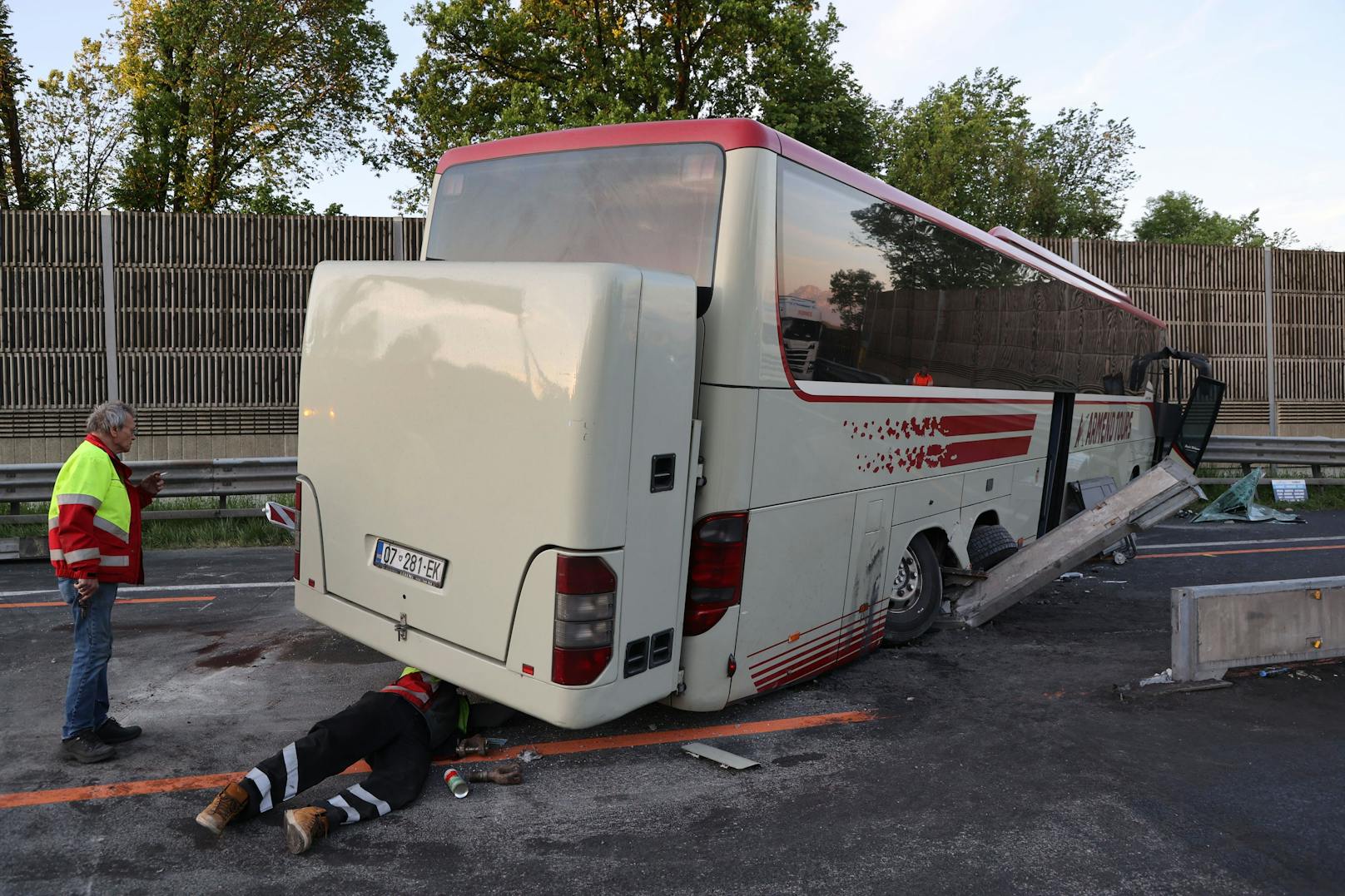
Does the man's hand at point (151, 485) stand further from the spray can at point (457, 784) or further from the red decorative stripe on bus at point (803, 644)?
the red decorative stripe on bus at point (803, 644)

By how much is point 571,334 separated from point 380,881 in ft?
7.49

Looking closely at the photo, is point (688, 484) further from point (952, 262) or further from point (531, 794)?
point (952, 262)

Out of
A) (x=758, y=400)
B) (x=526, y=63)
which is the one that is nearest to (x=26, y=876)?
(x=758, y=400)

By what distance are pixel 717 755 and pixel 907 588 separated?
8.93ft

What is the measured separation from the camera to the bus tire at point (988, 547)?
7.76 m

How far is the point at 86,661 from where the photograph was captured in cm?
471

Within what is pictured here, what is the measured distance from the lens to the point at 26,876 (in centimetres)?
362

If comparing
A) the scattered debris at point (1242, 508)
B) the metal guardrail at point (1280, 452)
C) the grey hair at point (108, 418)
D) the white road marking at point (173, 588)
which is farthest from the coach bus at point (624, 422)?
the metal guardrail at point (1280, 452)

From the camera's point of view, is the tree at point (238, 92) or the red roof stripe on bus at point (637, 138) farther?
the tree at point (238, 92)

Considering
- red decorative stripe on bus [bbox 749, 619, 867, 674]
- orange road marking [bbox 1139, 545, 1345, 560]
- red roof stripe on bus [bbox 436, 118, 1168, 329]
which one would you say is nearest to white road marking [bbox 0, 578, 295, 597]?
red roof stripe on bus [bbox 436, 118, 1168, 329]

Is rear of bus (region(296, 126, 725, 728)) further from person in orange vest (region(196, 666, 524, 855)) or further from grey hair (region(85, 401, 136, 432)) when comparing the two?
grey hair (region(85, 401, 136, 432))

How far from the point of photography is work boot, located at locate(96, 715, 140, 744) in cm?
483

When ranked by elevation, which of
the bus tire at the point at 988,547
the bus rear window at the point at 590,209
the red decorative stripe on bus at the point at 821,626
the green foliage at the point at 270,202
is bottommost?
the red decorative stripe on bus at the point at 821,626

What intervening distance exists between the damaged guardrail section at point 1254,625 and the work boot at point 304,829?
5028 mm
